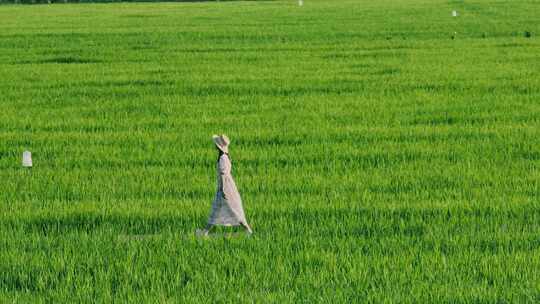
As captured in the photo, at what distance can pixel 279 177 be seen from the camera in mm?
10609

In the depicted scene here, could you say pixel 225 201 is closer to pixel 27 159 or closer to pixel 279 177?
pixel 279 177

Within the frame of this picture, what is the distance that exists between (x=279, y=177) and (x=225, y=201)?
3184mm

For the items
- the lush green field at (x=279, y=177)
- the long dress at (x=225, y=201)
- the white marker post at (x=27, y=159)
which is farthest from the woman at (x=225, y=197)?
the white marker post at (x=27, y=159)

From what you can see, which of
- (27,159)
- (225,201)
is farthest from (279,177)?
(225,201)

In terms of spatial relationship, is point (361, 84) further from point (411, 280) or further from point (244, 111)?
point (411, 280)

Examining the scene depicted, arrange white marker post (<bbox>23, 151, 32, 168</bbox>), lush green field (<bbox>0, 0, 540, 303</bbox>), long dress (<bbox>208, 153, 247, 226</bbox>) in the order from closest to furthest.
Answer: lush green field (<bbox>0, 0, 540, 303</bbox>) → long dress (<bbox>208, 153, 247, 226</bbox>) → white marker post (<bbox>23, 151, 32, 168</bbox>)

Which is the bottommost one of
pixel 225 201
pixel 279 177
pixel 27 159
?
pixel 279 177

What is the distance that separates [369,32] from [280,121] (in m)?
Answer: 18.8

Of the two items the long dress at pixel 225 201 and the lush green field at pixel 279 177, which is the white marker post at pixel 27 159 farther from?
the long dress at pixel 225 201

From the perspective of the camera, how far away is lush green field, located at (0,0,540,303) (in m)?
7.02

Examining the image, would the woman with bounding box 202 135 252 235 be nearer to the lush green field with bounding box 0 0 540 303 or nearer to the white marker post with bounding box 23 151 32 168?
the lush green field with bounding box 0 0 540 303

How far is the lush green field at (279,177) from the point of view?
7016 millimetres

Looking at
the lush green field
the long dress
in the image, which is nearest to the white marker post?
the lush green field

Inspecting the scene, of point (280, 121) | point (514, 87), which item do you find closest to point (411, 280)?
point (280, 121)
